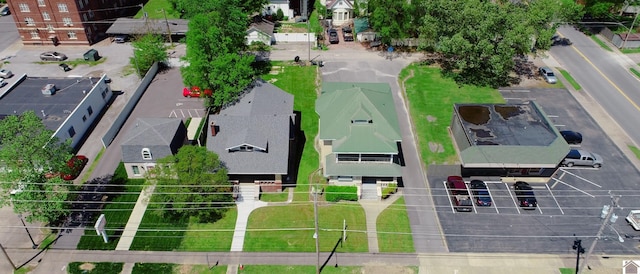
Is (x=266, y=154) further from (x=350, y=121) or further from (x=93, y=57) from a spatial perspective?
(x=93, y=57)

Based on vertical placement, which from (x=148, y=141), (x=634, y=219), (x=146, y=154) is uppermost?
(x=148, y=141)

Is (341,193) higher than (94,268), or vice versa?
(341,193)

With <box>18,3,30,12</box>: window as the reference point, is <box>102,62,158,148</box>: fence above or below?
below

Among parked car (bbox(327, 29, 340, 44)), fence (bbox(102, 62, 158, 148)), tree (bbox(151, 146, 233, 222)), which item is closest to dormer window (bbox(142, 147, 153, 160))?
tree (bbox(151, 146, 233, 222))

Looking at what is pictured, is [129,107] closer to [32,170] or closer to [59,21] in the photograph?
[32,170]

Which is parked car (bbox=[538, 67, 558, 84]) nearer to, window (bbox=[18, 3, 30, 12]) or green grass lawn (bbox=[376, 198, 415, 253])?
green grass lawn (bbox=[376, 198, 415, 253])

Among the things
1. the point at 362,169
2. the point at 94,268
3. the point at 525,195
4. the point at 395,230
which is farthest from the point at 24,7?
the point at 525,195
